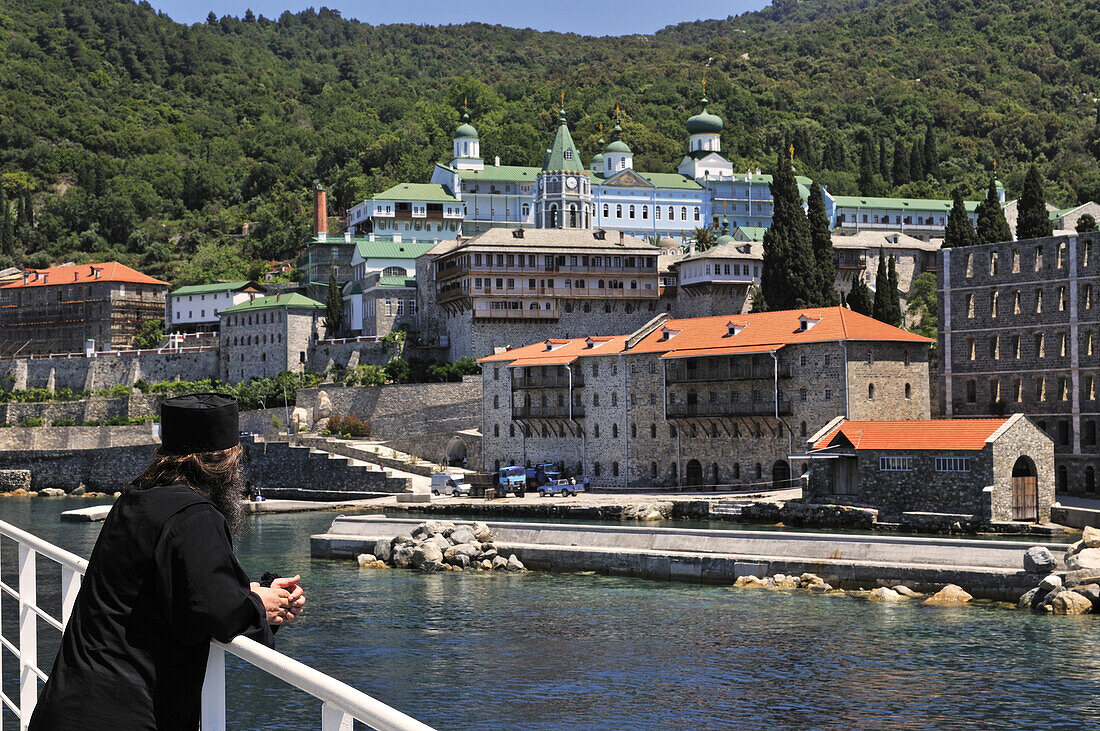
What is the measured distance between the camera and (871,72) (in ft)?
584

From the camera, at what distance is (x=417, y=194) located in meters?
95.6

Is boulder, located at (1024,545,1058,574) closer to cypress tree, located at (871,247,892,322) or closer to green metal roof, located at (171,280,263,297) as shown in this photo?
cypress tree, located at (871,247,892,322)

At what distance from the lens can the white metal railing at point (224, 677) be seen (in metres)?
3.08

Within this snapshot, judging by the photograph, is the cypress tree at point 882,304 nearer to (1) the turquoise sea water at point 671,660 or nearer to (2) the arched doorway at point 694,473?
(2) the arched doorway at point 694,473

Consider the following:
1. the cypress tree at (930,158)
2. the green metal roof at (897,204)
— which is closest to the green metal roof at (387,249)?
the green metal roof at (897,204)

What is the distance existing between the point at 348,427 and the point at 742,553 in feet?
125

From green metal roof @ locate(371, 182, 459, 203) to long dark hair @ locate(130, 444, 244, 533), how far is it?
90839 mm

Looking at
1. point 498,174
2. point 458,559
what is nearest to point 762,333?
point 458,559

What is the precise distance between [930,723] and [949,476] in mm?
23069

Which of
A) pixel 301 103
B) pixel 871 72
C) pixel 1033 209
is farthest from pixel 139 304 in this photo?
pixel 871 72

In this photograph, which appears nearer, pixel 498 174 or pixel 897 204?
pixel 498 174

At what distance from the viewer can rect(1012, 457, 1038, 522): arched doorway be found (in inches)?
1539

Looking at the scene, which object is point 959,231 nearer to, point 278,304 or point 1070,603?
point 278,304

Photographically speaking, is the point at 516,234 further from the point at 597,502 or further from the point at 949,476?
the point at 949,476
